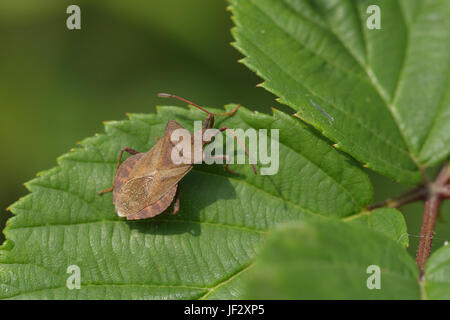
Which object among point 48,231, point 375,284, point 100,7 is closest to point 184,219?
point 48,231

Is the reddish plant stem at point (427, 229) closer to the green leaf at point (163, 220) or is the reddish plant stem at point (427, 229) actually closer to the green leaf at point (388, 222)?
the green leaf at point (388, 222)

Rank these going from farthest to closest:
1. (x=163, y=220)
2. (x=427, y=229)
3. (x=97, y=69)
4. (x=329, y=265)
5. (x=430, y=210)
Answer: (x=97, y=69) → (x=163, y=220) → (x=430, y=210) → (x=427, y=229) → (x=329, y=265)

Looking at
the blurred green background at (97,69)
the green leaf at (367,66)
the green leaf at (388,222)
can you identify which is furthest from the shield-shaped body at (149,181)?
the blurred green background at (97,69)

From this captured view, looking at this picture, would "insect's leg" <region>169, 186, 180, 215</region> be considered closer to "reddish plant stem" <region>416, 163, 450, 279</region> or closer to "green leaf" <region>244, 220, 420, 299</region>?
"green leaf" <region>244, 220, 420, 299</region>

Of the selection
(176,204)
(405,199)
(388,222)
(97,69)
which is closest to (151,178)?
(176,204)

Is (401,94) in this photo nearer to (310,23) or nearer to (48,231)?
(310,23)

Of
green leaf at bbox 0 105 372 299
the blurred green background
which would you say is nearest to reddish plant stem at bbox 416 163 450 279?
green leaf at bbox 0 105 372 299

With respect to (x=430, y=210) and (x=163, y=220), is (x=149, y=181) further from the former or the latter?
(x=430, y=210)
